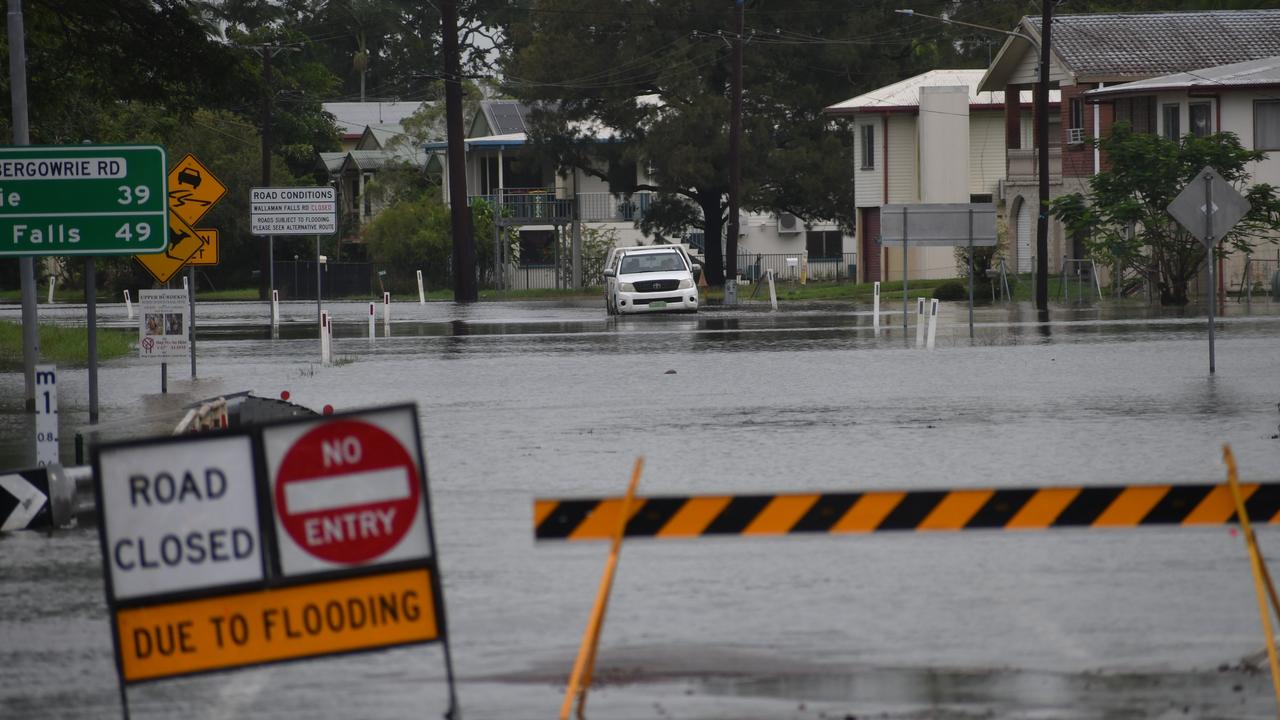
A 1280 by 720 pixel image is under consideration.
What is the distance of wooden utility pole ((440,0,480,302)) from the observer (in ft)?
203

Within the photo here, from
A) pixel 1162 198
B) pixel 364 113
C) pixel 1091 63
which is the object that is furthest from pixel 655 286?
pixel 364 113

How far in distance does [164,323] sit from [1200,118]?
129 feet

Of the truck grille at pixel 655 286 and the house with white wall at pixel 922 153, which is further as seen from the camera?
the house with white wall at pixel 922 153

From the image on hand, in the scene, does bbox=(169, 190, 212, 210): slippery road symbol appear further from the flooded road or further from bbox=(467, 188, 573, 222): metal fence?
bbox=(467, 188, 573, 222): metal fence

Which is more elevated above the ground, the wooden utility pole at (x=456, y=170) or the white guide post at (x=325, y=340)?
the wooden utility pole at (x=456, y=170)

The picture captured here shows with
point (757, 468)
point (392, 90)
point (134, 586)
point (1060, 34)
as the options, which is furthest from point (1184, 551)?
point (392, 90)

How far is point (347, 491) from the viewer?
23.9ft

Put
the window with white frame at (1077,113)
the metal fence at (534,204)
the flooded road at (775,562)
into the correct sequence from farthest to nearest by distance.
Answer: the metal fence at (534,204) → the window with white frame at (1077,113) → the flooded road at (775,562)

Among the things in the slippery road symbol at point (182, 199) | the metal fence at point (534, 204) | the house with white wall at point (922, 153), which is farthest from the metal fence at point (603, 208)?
the slippery road symbol at point (182, 199)

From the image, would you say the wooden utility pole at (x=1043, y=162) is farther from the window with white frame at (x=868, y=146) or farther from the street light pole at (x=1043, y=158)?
Result: the window with white frame at (x=868, y=146)

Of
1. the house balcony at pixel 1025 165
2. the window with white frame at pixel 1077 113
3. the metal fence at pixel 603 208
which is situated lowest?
the metal fence at pixel 603 208

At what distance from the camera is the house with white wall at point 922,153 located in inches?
2862

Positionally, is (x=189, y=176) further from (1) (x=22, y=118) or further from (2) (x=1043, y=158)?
(2) (x=1043, y=158)

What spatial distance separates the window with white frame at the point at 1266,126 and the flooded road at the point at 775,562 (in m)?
28.5
